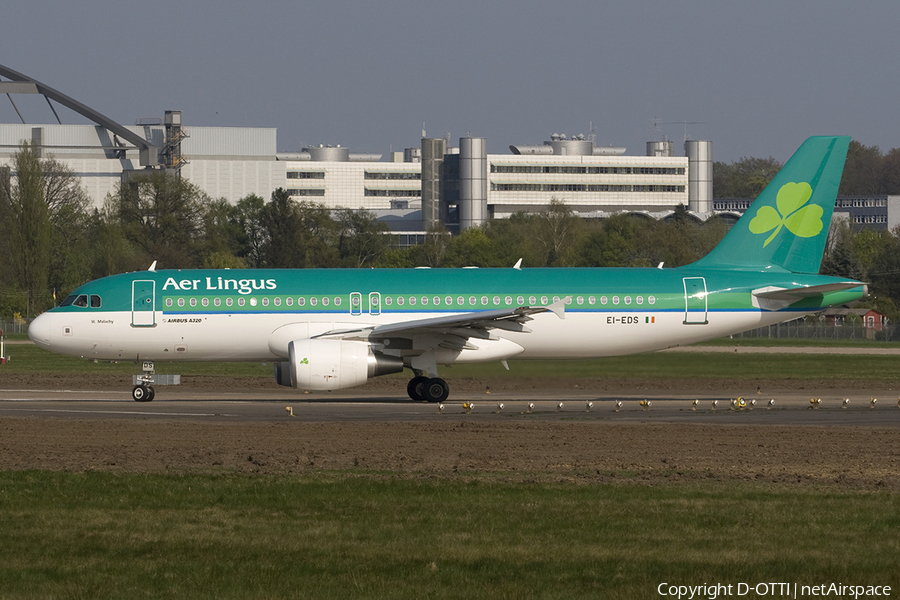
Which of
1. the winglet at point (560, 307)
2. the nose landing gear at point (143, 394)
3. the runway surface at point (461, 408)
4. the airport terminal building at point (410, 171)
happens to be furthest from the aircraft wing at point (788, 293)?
the airport terminal building at point (410, 171)

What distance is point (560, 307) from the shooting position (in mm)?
29578

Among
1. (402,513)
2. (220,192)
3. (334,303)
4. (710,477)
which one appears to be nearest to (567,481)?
(710,477)

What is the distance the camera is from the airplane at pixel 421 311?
100ft

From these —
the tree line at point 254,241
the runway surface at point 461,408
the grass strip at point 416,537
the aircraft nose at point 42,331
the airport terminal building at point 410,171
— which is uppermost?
the airport terminal building at point 410,171

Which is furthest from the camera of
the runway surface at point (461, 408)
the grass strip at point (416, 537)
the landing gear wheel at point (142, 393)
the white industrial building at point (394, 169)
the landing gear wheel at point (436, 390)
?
the white industrial building at point (394, 169)

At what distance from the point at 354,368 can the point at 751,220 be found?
41.0 feet

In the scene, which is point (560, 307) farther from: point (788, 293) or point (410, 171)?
point (410, 171)

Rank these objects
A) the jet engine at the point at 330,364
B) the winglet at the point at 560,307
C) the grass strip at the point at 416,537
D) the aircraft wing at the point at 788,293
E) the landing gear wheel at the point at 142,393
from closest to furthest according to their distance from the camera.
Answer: the grass strip at the point at 416,537 → the jet engine at the point at 330,364 → the winglet at the point at 560,307 → the aircraft wing at the point at 788,293 → the landing gear wheel at the point at 142,393

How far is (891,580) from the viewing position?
1016 cm

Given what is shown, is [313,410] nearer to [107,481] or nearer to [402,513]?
[107,481]

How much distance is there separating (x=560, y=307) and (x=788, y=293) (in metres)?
6.34

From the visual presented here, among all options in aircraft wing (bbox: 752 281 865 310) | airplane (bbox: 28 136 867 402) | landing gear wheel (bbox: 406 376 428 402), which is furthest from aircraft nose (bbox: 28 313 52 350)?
aircraft wing (bbox: 752 281 865 310)

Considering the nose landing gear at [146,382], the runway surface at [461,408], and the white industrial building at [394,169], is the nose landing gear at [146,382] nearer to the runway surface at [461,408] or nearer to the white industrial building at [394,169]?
the runway surface at [461,408]

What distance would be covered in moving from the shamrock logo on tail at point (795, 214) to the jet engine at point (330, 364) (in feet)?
39.4
